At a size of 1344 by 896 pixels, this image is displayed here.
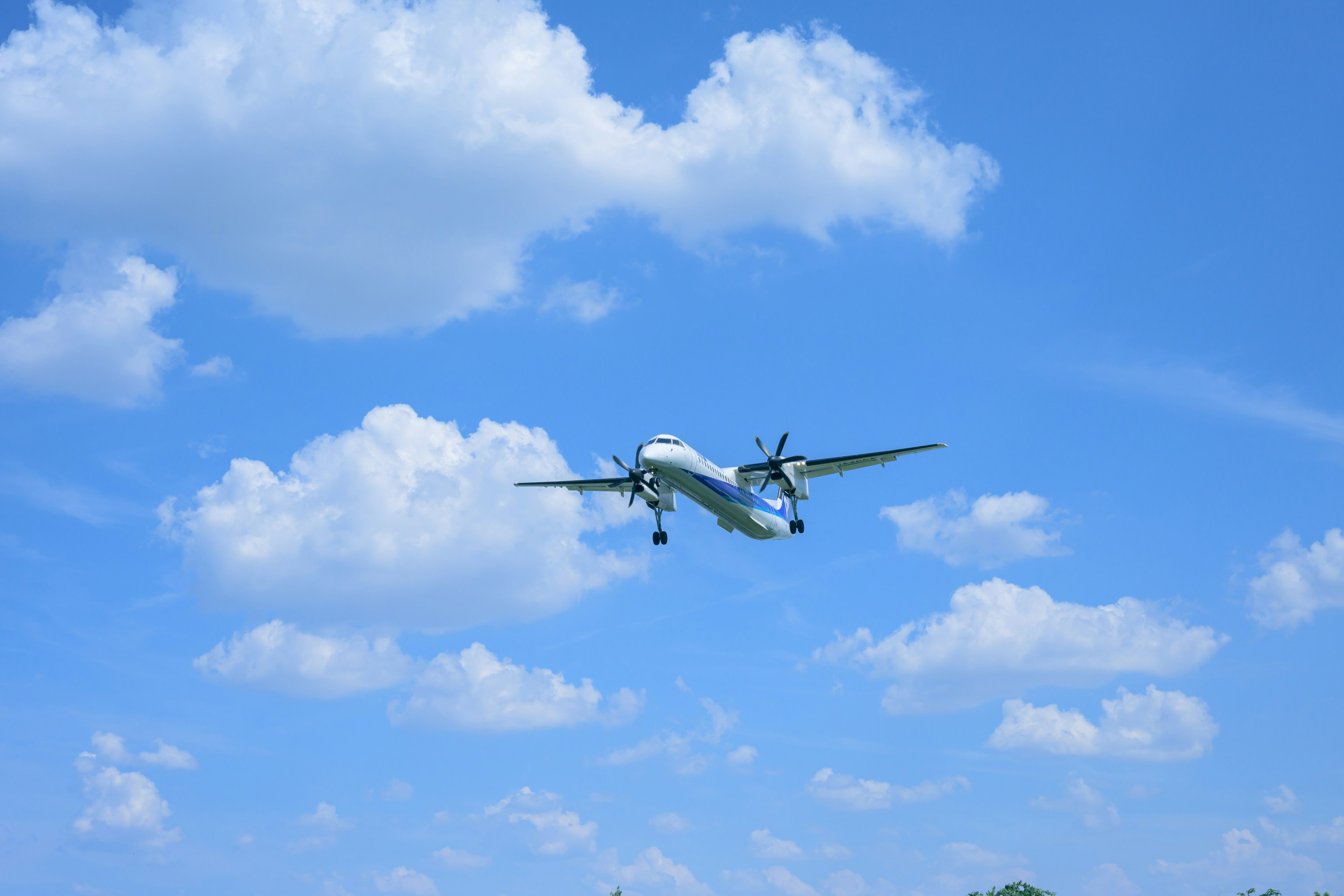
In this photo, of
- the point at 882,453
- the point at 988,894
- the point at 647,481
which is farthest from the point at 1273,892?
the point at 647,481

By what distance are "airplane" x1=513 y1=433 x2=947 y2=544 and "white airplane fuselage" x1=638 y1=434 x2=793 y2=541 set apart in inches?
1.8

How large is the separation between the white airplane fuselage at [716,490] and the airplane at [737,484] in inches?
1.8

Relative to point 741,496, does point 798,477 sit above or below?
above

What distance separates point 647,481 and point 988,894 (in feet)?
271

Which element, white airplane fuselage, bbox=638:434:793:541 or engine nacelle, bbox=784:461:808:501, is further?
engine nacelle, bbox=784:461:808:501

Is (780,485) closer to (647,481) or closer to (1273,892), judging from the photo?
(647,481)

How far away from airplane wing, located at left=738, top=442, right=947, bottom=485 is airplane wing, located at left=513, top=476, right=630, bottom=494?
8494mm

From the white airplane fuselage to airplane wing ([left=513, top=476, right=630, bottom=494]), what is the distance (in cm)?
406

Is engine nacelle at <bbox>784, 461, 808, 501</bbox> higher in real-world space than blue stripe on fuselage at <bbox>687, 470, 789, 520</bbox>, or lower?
higher

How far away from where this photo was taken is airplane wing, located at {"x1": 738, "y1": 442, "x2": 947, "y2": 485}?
187 feet

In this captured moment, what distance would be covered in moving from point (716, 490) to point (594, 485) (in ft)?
42.7

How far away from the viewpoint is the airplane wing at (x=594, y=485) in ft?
211

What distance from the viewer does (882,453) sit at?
57156mm

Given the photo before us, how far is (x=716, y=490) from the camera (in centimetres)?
5547
